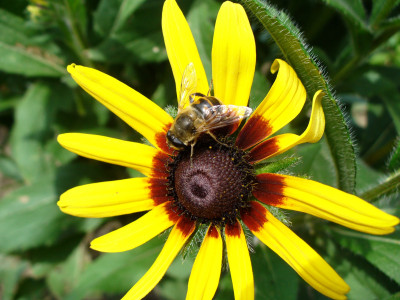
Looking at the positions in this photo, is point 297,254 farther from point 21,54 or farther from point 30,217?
point 21,54

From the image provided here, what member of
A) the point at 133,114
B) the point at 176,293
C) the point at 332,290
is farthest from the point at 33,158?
the point at 332,290

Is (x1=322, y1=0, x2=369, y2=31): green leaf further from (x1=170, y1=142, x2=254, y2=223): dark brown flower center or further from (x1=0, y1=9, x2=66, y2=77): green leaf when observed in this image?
(x1=0, y1=9, x2=66, y2=77): green leaf

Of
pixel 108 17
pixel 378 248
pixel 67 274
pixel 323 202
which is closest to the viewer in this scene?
pixel 323 202

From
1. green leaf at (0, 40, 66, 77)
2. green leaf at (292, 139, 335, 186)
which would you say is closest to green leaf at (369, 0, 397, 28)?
green leaf at (292, 139, 335, 186)

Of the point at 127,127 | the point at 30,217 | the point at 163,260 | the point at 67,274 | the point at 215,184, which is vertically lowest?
the point at 67,274

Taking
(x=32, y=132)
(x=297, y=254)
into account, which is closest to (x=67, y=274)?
(x=32, y=132)

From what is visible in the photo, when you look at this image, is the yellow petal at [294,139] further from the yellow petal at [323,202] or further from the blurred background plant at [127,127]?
the blurred background plant at [127,127]

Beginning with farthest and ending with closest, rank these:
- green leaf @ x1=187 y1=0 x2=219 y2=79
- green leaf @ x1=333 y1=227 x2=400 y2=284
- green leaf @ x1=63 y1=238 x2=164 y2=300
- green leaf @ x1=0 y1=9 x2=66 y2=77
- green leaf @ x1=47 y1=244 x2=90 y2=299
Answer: green leaf @ x1=47 y1=244 x2=90 y2=299, green leaf @ x1=0 y1=9 x2=66 y2=77, green leaf @ x1=63 y1=238 x2=164 y2=300, green leaf @ x1=187 y1=0 x2=219 y2=79, green leaf @ x1=333 y1=227 x2=400 y2=284
